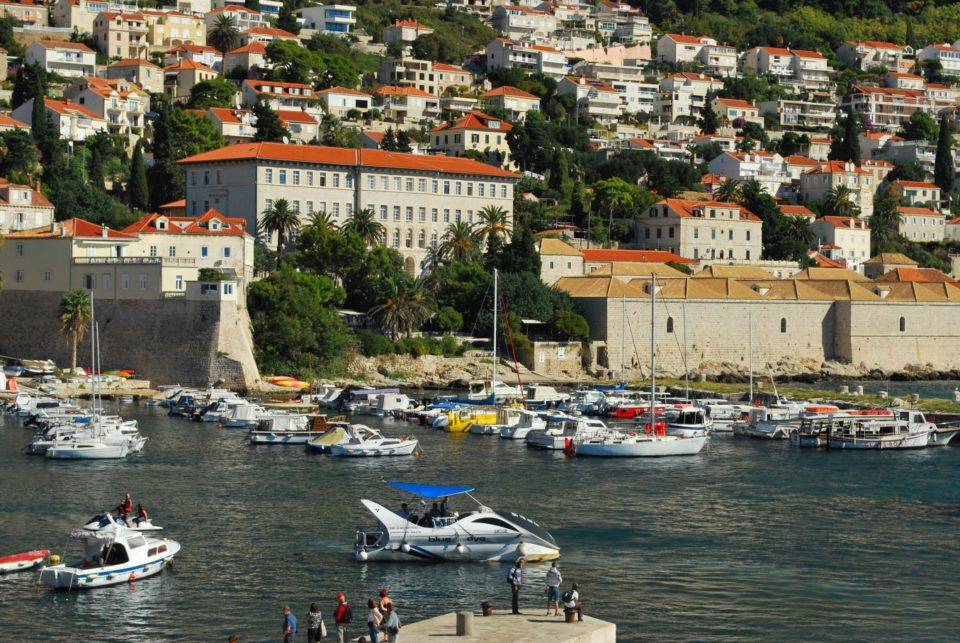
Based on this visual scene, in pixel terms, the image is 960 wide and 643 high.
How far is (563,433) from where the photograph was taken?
172ft

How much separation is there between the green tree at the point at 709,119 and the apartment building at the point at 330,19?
31.6m

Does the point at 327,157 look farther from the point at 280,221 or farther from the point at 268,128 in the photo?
the point at 268,128

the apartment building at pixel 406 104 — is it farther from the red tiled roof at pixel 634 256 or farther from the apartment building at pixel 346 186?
the red tiled roof at pixel 634 256

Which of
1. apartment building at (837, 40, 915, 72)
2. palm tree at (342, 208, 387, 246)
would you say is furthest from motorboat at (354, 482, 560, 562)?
apartment building at (837, 40, 915, 72)

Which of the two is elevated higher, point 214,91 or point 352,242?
point 214,91

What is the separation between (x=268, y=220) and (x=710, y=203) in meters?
34.1

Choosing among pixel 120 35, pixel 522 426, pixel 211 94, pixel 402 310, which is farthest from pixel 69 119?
pixel 522 426

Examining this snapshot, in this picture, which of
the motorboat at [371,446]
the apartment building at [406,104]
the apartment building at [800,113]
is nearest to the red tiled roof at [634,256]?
the apartment building at [406,104]

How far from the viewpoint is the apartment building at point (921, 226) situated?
120 meters

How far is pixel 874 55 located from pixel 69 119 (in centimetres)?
9785

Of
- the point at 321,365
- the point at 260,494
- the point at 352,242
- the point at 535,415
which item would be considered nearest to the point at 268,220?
the point at 352,242

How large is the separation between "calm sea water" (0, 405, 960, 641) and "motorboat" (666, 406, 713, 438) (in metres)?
1.25

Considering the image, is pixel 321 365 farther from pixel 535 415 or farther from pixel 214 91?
pixel 214 91

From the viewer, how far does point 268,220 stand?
80.9 metres
